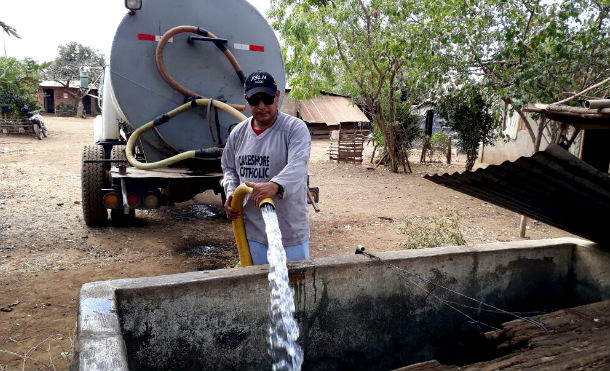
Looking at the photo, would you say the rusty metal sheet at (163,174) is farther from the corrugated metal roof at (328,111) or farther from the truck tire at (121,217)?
the corrugated metal roof at (328,111)

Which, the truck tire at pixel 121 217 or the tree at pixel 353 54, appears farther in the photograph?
the tree at pixel 353 54

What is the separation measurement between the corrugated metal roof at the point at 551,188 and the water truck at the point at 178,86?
2.90 m

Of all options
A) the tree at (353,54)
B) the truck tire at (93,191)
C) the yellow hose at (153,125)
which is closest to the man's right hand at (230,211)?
the yellow hose at (153,125)

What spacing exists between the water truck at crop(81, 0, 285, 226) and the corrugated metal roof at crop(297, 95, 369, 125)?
17.8 m

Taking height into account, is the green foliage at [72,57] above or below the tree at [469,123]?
above

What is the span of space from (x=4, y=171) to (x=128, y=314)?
32.6 feet

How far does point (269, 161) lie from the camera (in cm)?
272

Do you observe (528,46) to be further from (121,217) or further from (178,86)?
(121,217)

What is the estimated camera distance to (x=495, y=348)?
268 cm

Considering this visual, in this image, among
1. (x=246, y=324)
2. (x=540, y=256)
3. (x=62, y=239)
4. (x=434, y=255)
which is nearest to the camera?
(x=246, y=324)

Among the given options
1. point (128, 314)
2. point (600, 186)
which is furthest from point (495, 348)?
point (128, 314)

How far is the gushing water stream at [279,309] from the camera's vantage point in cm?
238

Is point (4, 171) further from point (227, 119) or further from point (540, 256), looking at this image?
point (540, 256)

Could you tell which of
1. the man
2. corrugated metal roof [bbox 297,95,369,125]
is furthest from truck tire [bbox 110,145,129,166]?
corrugated metal roof [bbox 297,95,369,125]
